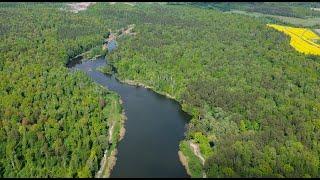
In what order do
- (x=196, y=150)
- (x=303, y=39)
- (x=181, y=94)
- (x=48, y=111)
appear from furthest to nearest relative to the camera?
(x=303, y=39)
(x=181, y=94)
(x=48, y=111)
(x=196, y=150)

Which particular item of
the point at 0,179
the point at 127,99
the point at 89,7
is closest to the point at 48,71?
the point at 127,99

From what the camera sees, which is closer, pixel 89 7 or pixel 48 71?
pixel 48 71

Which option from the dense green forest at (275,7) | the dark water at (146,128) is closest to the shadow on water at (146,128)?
the dark water at (146,128)

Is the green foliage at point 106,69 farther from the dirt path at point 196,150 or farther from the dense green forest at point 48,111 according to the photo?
the dirt path at point 196,150


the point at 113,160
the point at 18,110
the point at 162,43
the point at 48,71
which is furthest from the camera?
the point at 162,43

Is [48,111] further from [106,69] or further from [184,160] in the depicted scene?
[106,69]

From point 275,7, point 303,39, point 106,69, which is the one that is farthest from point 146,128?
point 275,7

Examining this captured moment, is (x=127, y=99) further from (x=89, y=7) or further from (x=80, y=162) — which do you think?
(x=89, y=7)
